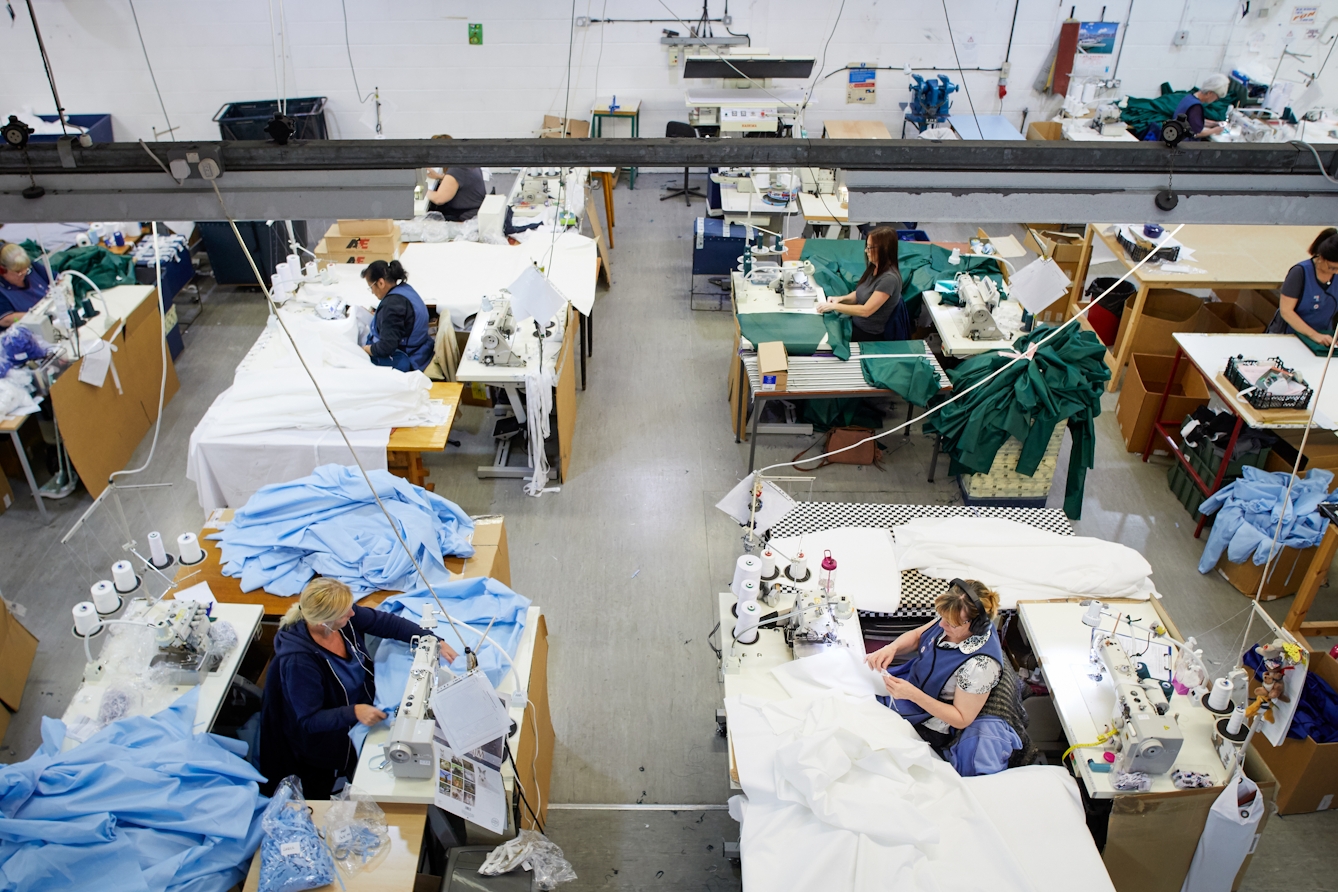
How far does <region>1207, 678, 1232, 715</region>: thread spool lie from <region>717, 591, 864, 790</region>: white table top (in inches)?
41.0

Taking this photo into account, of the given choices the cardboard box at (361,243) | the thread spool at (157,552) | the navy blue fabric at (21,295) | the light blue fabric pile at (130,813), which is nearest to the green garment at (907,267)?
the cardboard box at (361,243)

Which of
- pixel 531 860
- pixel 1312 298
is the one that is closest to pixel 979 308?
pixel 1312 298

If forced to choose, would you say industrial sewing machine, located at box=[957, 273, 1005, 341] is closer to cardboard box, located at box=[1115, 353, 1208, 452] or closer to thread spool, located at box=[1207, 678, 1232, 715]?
cardboard box, located at box=[1115, 353, 1208, 452]

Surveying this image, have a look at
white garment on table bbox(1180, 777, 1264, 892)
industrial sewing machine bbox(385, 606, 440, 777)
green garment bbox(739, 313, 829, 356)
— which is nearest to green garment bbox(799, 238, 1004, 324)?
green garment bbox(739, 313, 829, 356)

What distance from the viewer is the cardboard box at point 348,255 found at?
5.66 m

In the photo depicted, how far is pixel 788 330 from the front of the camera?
4.92 m

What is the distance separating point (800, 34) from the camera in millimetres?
8117

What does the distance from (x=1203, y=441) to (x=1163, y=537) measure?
1.65 ft

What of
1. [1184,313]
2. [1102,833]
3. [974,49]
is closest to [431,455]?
[1102,833]

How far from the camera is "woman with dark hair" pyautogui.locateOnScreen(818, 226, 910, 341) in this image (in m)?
4.86

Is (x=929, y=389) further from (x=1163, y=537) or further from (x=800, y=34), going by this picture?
(x=800, y=34)

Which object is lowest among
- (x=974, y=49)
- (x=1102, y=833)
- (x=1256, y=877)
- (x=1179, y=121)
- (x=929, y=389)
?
(x=1256, y=877)

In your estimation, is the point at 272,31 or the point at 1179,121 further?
the point at 272,31

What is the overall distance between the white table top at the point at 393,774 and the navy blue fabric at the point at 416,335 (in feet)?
7.72
